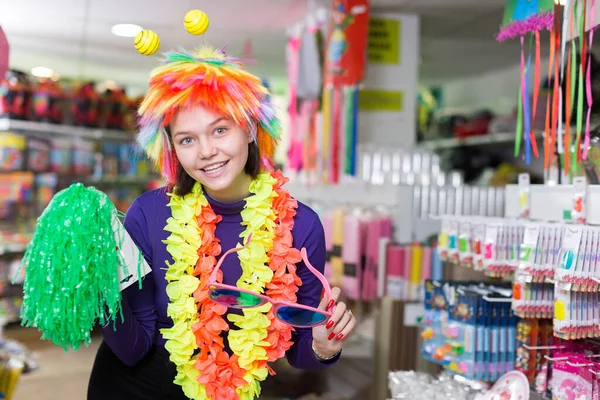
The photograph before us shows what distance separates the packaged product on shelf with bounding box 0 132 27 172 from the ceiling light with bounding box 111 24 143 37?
1.41 meters

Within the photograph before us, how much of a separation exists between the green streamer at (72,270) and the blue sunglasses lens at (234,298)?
20cm

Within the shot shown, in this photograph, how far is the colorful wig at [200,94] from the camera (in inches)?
55.6

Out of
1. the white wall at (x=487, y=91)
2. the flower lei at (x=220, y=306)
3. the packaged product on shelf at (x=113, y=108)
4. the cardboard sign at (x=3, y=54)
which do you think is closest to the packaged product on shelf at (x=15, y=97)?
the packaged product on shelf at (x=113, y=108)

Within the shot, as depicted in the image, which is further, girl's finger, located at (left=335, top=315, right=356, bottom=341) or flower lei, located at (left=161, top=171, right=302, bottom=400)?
flower lei, located at (left=161, top=171, right=302, bottom=400)

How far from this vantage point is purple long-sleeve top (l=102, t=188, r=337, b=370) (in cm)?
150

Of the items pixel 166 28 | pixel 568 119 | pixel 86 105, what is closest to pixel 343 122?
pixel 166 28

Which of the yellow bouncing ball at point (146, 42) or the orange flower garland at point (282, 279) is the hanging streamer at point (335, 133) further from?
the yellow bouncing ball at point (146, 42)

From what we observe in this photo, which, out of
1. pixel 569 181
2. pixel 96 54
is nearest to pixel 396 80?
pixel 96 54

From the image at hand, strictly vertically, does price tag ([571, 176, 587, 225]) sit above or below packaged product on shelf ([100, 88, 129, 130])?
below

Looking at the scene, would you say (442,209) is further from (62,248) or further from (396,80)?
(62,248)

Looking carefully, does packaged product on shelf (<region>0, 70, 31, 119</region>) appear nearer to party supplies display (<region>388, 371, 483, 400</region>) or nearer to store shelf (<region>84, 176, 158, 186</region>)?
store shelf (<region>84, 176, 158, 186</region>)

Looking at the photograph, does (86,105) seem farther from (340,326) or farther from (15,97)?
(340,326)

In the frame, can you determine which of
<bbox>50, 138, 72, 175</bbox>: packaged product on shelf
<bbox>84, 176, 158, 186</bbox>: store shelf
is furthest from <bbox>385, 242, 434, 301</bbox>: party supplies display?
<bbox>50, 138, 72, 175</bbox>: packaged product on shelf

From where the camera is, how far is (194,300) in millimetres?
1474
